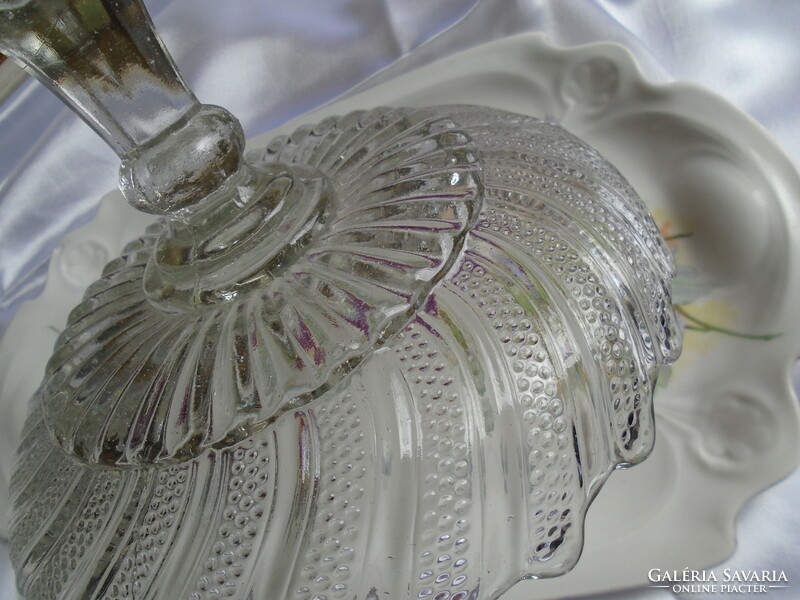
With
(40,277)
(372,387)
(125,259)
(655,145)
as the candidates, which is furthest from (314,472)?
(40,277)

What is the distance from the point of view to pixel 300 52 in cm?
76

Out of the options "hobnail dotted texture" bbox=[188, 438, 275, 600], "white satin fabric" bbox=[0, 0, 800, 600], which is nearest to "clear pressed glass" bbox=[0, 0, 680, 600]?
"hobnail dotted texture" bbox=[188, 438, 275, 600]

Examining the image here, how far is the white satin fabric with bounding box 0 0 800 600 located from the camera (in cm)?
→ 68

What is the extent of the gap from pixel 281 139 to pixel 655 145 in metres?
0.29

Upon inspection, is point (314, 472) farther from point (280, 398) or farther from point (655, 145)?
point (655, 145)

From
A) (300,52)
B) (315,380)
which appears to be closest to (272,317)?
(315,380)

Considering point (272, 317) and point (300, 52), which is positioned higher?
point (300, 52)

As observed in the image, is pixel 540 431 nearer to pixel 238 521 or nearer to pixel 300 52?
pixel 238 521

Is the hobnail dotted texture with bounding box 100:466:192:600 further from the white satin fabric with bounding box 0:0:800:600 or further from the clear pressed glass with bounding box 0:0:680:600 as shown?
the white satin fabric with bounding box 0:0:800:600

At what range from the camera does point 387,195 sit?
1.03 feet

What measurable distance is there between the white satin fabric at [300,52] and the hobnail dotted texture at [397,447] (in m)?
0.44

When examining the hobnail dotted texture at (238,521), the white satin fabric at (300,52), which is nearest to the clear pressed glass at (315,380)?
the hobnail dotted texture at (238,521)

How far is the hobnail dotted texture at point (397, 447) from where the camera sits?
28 centimetres

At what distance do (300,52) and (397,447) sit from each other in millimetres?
584
